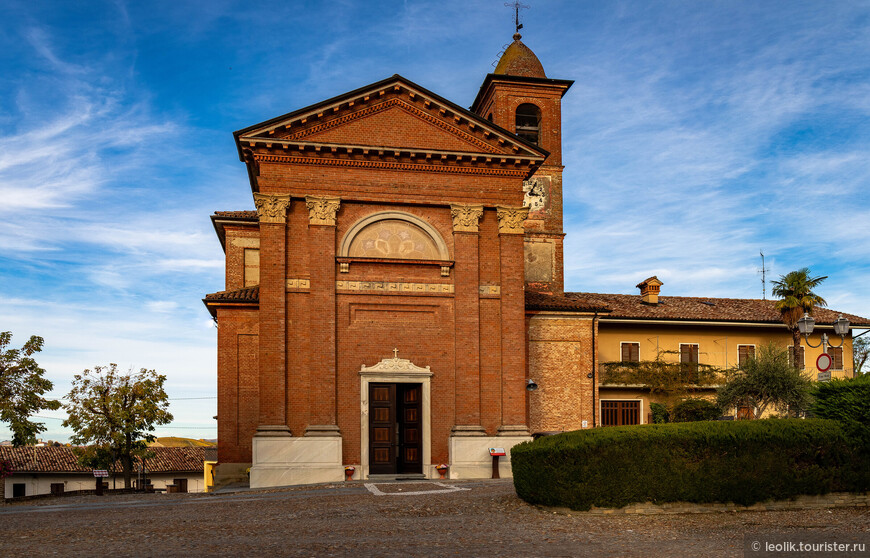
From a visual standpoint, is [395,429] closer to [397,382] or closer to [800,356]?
[397,382]

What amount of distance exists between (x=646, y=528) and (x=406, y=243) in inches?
500

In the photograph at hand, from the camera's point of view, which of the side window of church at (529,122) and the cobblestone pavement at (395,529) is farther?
the side window of church at (529,122)

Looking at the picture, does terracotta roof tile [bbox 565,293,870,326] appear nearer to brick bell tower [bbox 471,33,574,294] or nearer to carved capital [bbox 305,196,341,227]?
brick bell tower [bbox 471,33,574,294]

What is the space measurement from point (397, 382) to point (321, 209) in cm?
542

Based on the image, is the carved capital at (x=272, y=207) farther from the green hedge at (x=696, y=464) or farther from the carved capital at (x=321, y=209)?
the green hedge at (x=696, y=464)

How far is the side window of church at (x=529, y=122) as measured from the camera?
110 feet

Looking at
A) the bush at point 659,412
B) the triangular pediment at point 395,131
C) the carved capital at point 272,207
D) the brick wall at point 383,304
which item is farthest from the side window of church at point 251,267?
the bush at point 659,412

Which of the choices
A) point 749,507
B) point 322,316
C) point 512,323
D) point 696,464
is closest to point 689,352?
point 512,323

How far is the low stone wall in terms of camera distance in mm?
13078

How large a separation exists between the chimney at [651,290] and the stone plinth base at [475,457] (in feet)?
55.4

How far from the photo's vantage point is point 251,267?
29.3 metres

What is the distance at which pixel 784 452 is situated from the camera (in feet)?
44.2

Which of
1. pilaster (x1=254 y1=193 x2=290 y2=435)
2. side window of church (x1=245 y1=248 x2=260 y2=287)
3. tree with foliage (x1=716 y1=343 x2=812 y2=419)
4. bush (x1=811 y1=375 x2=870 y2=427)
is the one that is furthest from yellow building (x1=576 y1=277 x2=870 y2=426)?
bush (x1=811 y1=375 x2=870 y2=427)

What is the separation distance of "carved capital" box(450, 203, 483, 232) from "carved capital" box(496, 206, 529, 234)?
0.74 metres
